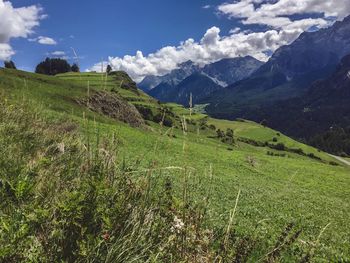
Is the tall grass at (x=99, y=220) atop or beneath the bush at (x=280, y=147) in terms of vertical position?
atop

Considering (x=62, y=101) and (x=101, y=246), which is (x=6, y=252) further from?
(x=62, y=101)

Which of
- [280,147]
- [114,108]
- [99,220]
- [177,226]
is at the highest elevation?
[99,220]

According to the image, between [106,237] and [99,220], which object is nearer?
[106,237]

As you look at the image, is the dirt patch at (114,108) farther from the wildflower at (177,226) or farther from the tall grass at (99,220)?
the wildflower at (177,226)

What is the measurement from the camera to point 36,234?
4746 millimetres

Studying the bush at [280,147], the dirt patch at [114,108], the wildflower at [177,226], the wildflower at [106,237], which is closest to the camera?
the wildflower at [106,237]

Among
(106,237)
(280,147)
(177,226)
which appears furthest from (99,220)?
(280,147)

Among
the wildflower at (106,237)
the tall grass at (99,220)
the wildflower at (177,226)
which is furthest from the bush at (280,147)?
the wildflower at (106,237)

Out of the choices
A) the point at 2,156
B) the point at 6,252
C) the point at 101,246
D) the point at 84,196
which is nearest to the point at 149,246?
the point at 101,246

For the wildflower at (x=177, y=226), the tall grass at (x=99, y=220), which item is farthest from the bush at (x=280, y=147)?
the wildflower at (x=177, y=226)

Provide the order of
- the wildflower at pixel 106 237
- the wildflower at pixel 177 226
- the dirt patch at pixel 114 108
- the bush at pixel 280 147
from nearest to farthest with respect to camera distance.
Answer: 1. the wildflower at pixel 106 237
2. the wildflower at pixel 177 226
3. the dirt patch at pixel 114 108
4. the bush at pixel 280 147

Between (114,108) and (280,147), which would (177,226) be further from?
(280,147)

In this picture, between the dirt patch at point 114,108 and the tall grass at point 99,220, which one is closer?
the tall grass at point 99,220

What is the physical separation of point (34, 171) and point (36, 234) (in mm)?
1548
